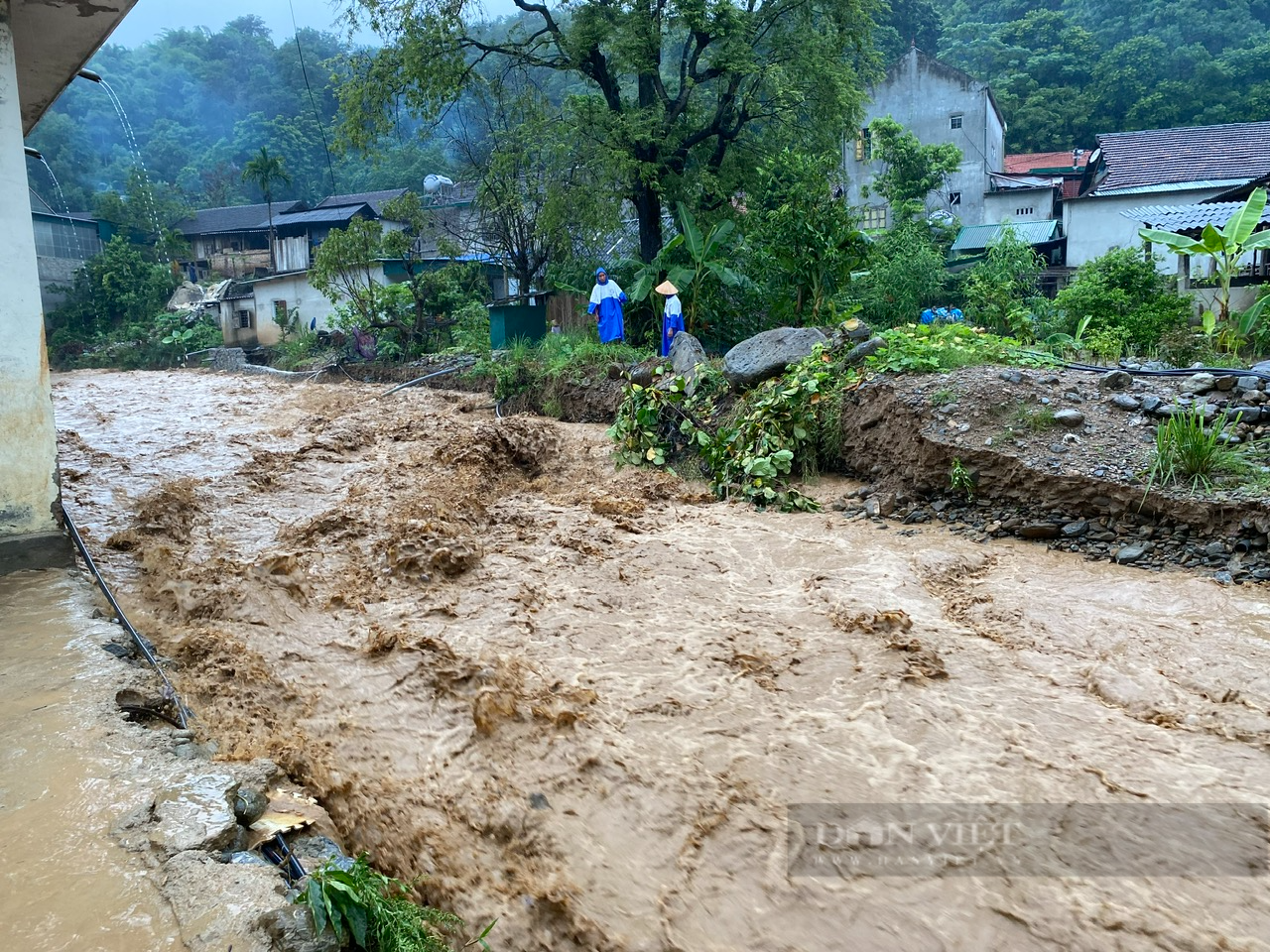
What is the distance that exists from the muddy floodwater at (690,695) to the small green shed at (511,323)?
33.4ft

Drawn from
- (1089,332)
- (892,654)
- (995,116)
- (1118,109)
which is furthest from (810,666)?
(1118,109)

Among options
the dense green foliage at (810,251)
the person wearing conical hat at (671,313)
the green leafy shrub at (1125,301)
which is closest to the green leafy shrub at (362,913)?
the dense green foliage at (810,251)

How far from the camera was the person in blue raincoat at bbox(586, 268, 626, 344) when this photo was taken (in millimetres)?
15508

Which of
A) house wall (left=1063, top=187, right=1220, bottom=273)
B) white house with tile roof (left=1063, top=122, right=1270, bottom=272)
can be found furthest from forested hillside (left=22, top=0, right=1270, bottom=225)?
house wall (left=1063, top=187, right=1220, bottom=273)

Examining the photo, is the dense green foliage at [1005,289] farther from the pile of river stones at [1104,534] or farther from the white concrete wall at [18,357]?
the white concrete wall at [18,357]

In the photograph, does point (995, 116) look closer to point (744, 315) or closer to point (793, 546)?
point (744, 315)

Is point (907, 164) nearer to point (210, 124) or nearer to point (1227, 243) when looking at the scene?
point (1227, 243)

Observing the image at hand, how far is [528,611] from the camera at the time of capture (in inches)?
242

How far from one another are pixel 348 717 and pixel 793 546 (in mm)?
4169

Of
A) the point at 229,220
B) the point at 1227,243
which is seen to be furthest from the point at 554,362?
the point at 229,220

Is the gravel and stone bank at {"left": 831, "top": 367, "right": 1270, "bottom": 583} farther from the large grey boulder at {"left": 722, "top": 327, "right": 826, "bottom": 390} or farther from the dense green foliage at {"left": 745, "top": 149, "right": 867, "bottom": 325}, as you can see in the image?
the dense green foliage at {"left": 745, "top": 149, "right": 867, "bottom": 325}

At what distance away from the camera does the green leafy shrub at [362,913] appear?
8.41 feet

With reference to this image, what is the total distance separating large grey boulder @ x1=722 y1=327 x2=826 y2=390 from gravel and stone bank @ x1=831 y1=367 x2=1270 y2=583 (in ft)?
4.50

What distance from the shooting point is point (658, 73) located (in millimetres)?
15977
